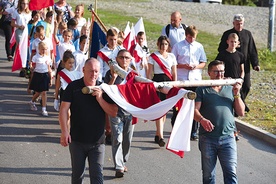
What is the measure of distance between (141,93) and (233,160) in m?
1.42

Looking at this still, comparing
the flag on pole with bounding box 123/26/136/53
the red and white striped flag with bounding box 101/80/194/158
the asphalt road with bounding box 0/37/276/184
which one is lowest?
the asphalt road with bounding box 0/37/276/184

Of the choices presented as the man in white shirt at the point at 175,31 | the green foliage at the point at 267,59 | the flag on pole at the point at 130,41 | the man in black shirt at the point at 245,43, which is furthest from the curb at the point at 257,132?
the green foliage at the point at 267,59

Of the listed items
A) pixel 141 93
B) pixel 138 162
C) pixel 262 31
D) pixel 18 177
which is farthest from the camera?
pixel 262 31

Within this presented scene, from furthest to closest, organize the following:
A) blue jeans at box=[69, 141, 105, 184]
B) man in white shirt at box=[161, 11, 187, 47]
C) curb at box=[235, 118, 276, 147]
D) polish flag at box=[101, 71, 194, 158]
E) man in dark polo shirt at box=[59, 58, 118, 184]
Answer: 1. man in white shirt at box=[161, 11, 187, 47]
2. curb at box=[235, 118, 276, 147]
3. blue jeans at box=[69, 141, 105, 184]
4. man in dark polo shirt at box=[59, 58, 118, 184]
5. polish flag at box=[101, 71, 194, 158]

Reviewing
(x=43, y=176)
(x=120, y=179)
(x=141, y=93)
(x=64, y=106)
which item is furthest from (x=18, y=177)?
(x=141, y=93)

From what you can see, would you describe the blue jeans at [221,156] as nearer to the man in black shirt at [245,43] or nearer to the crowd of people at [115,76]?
the crowd of people at [115,76]

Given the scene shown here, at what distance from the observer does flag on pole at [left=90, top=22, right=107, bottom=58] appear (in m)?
12.0

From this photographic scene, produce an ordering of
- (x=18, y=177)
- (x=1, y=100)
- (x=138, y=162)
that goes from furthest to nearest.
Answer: (x=1, y=100)
(x=138, y=162)
(x=18, y=177)

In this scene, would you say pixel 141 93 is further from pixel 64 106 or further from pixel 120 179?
pixel 120 179

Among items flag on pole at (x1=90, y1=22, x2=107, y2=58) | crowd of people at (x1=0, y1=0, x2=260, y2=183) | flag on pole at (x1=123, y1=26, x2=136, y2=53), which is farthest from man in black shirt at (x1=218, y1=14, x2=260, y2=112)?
flag on pole at (x1=90, y1=22, x2=107, y2=58)

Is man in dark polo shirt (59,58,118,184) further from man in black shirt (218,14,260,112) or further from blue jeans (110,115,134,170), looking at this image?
man in black shirt (218,14,260,112)

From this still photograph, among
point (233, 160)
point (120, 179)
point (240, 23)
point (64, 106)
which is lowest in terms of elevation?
point (120, 179)

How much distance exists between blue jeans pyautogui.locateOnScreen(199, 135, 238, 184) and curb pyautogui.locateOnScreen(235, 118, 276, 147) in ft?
12.9

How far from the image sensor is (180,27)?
12797 mm
